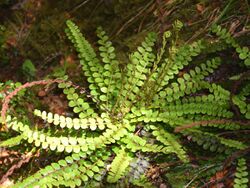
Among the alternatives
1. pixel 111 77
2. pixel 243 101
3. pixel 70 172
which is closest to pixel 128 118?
pixel 111 77

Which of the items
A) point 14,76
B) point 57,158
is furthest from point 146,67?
point 14,76

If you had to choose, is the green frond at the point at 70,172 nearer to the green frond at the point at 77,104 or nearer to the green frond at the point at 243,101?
the green frond at the point at 77,104

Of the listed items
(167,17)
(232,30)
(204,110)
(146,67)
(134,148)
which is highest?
(167,17)

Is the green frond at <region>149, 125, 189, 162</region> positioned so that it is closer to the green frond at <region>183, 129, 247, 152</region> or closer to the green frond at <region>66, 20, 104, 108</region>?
the green frond at <region>183, 129, 247, 152</region>

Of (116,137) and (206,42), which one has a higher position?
(206,42)

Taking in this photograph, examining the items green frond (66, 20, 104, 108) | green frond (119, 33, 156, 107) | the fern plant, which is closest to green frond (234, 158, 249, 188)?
the fern plant

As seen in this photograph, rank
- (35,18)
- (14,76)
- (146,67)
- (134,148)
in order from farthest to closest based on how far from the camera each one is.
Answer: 1. (35,18)
2. (14,76)
3. (146,67)
4. (134,148)

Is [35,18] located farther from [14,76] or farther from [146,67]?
[146,67]

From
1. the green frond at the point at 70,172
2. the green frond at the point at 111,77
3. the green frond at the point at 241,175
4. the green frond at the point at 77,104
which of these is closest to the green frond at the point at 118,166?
the green frond at the point at 70,172
